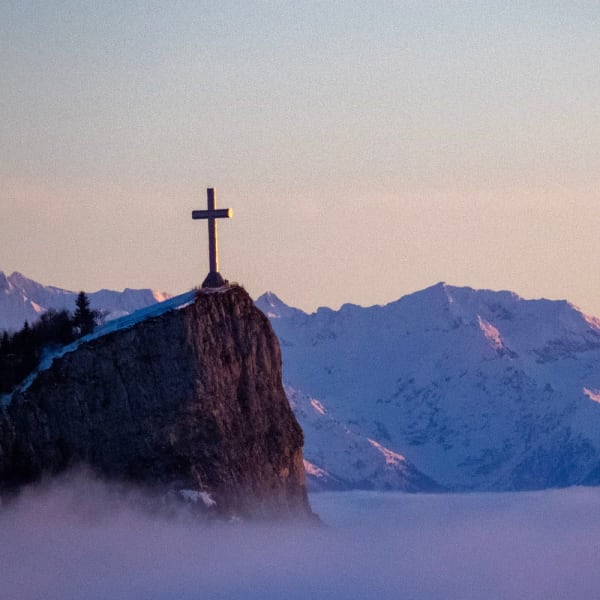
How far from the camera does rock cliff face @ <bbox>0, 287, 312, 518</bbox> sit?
111 metres

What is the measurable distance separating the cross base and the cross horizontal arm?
113 inches

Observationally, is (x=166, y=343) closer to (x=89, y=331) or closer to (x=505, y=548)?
(x=89, y=331)

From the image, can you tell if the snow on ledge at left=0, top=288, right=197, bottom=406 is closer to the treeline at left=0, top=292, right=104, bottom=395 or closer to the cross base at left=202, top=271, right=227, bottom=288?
the treeline at left=0, top=292, right=104, bottom=395

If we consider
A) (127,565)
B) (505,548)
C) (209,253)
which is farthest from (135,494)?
(505,548)

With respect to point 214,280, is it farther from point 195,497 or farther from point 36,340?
point 195,497

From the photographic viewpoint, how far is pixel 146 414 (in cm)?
11200

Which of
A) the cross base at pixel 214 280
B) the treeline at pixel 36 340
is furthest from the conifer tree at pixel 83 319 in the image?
the cross base at pixel 214 280

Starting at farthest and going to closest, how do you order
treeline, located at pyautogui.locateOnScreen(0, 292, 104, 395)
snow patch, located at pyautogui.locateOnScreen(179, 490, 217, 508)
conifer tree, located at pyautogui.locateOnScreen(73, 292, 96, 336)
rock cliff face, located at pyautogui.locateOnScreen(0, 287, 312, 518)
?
conifer tree, located at pyautogui.locateOnScreen(73, 292, 96, 336)
treeline, located at pyautogui.locateOnScreen(0, 292, 104, 395)
snow patch, located at pyautogui.locateOnScreen(179, 490, 217, 508)
rock cliff face, located at pyautogui.locateOnScreen(0, 287, 312, 518)

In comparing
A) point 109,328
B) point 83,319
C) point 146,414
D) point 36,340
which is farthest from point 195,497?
point 83,319

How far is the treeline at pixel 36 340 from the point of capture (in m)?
114

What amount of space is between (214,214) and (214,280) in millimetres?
3403

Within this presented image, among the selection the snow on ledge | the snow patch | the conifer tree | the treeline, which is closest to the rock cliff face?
the snow patch

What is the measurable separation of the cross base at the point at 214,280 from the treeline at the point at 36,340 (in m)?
6.54

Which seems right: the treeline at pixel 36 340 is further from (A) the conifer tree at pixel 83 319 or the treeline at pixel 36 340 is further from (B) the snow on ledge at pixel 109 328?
(B) the snow on ledge at pixel 109 328
